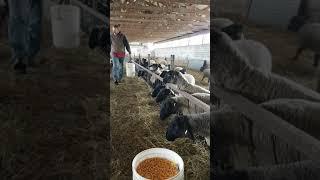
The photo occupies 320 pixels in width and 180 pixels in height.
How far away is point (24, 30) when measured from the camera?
0.99m

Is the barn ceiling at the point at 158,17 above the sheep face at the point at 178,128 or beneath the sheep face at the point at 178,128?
above

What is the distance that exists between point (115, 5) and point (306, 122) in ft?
3.33

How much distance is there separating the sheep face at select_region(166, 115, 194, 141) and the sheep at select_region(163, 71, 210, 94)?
18 cm

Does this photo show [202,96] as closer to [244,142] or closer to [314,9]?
[244,142]

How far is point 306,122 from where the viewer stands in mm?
828

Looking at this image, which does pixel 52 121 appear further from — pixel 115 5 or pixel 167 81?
pixel 167 81

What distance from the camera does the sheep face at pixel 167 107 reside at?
1737 millimetres

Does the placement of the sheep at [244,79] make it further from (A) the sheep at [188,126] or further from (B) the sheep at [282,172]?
(A) the sheep at [188,126]

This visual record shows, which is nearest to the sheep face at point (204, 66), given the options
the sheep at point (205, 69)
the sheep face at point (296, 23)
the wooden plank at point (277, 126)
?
the sheep at point (205, 69)

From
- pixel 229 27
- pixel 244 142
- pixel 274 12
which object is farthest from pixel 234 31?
pixel 244 142

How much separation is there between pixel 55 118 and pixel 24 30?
326 mm

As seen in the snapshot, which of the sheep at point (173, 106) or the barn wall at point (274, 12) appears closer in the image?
the barn wall at point (274, 12)

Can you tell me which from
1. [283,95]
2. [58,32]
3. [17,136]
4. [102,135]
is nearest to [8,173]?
[17,136]

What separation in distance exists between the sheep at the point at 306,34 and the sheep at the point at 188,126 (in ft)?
2.71
